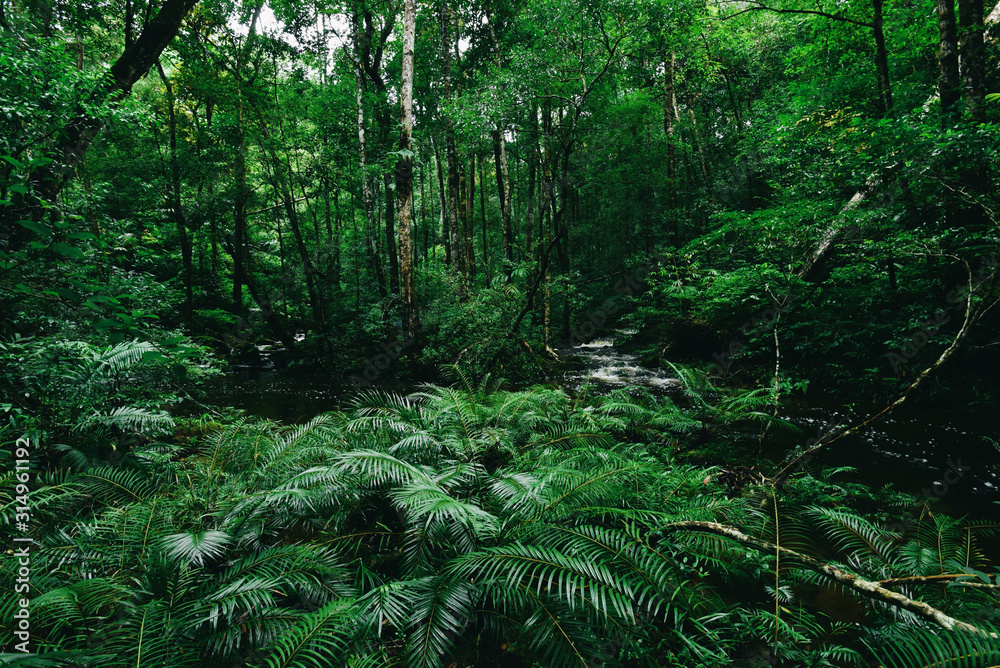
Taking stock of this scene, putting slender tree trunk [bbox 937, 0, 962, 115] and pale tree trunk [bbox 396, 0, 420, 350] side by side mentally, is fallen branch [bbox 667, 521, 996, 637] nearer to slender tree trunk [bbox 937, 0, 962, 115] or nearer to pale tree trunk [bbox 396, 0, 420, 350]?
slender tree trunk [bbox 937, 0, 962, 115]

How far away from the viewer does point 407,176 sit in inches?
333

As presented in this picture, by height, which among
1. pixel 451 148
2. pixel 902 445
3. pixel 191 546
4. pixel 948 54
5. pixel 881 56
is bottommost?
pixel 902 445

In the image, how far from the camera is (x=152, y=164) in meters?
13.1

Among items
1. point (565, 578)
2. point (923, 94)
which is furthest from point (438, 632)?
point (923, 94)

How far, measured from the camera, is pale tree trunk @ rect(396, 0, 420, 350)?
26.1 feet

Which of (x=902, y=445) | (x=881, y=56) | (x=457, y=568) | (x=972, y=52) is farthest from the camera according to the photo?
(x=881, y=56)

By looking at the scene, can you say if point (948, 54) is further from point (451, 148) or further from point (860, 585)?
point (451, 148)

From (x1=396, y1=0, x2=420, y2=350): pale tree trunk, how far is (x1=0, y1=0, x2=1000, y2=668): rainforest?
81 mm

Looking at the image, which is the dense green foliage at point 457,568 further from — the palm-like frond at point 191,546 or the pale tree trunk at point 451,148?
the pale tree trunk at point 451,148

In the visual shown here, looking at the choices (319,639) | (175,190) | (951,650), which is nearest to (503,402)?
(319,639)

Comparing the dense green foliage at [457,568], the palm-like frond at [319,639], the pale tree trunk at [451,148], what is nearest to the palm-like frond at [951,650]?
the dense green foliage at [457,568]

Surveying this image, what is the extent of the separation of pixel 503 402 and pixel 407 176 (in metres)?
6.23

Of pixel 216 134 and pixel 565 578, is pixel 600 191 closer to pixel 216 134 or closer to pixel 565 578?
pixel 216 134

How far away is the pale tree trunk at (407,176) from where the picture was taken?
7.94 m
